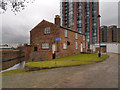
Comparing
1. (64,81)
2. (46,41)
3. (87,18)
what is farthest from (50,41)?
(87,18)

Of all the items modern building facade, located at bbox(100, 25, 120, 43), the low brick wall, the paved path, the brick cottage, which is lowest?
the low brick wall

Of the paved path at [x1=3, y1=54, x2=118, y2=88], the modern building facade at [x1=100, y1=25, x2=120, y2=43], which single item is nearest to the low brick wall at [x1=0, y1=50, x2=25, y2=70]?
the paved path at [x1=3, y1=54, x2=118, y2=88]

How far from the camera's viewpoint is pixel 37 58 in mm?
15922

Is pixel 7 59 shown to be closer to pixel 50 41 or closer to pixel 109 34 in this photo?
pixel 50 41

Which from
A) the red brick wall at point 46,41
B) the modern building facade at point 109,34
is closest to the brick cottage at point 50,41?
the red brick wall at point 46,41

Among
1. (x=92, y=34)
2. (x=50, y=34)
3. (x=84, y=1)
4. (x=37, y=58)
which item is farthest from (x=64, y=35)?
(x=84, y=1)

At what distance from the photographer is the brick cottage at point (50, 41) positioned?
706 inches

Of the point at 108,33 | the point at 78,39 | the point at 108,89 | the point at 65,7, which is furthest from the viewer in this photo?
the point at 108,33

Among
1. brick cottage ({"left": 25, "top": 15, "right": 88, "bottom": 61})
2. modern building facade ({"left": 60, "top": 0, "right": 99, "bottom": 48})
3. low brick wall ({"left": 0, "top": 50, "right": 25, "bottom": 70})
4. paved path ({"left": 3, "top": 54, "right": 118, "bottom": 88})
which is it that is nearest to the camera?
paved path ({"left": 3, "top": 54, "right": 118, "bottom": 88})

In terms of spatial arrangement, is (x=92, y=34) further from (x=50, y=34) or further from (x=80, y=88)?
(x=80, y=88)

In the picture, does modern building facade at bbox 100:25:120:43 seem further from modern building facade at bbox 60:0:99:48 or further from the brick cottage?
the brick cottage

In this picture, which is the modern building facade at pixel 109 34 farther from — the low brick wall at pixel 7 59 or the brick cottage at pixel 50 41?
the low brick wall at pixel 7 59

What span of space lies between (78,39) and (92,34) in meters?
34.9

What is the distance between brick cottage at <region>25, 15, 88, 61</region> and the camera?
58.8ft
